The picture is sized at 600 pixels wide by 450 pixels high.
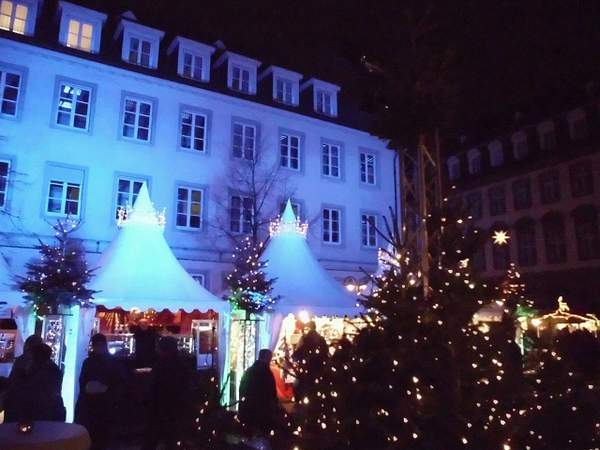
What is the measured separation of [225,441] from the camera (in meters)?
5.39

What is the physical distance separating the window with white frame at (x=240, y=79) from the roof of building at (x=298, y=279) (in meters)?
7.28

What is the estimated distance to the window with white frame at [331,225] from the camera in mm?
20844

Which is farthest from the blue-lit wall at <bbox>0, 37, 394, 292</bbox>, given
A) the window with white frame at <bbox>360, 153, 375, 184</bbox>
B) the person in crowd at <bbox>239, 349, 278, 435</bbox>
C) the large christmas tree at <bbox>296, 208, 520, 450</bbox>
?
the large christmas tree at <bbox>296, 208, 520, 450</bbox>

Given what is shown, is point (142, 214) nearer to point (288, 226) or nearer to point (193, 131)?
point (288, 226)

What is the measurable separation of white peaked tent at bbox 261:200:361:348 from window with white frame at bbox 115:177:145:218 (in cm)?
521

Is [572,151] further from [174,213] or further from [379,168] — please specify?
[174,213]

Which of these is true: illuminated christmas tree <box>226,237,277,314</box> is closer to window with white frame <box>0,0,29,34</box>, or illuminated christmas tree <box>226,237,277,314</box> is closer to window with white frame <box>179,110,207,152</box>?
window with white frame <box>179,110,207,152</box>

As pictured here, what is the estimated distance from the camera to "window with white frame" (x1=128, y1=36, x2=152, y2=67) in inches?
695

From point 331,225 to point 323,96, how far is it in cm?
580

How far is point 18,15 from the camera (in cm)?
1585

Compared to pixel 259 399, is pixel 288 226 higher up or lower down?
higher up

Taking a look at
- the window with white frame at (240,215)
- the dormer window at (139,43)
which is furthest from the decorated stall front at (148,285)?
A: the dormer window at (139,43)


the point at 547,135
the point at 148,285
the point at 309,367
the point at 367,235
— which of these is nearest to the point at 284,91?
the point at 367,235

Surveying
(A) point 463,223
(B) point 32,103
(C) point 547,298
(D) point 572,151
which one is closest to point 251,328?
(A) point 463,223
